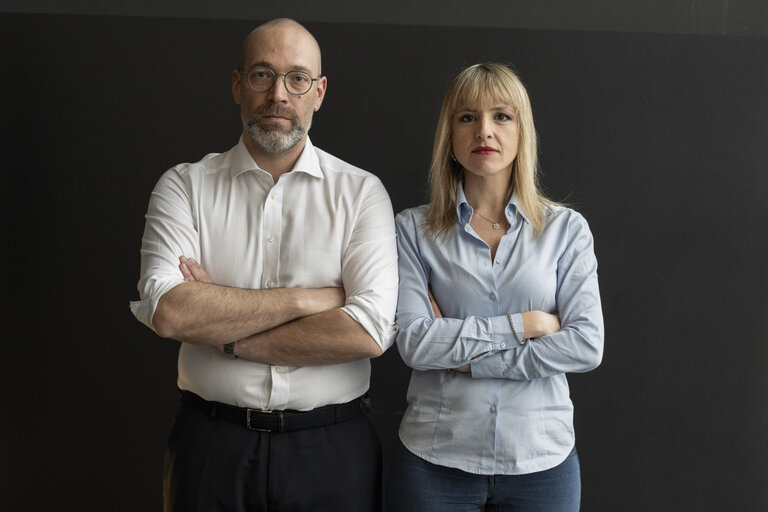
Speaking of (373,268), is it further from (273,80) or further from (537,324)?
(273,80)

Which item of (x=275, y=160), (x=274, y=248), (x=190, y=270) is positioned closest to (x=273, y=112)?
(x=275, y=160)

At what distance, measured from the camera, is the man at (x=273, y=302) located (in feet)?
6.54

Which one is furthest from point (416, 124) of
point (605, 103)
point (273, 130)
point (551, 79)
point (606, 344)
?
point (606, 344)

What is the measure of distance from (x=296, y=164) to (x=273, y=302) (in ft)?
1.46

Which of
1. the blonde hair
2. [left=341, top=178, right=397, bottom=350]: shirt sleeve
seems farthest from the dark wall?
[left=341, top=178, right=397, bottom=350]: shirt sleeve

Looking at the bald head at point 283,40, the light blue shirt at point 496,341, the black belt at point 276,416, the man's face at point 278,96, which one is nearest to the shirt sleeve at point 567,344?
the light blue shirt at point 496,341

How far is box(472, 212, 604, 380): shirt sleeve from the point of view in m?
1.99

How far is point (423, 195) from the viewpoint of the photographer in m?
3.02

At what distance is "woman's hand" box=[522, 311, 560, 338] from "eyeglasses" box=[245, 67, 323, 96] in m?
0.92

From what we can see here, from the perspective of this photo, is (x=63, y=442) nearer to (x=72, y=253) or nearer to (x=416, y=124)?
(x=72, y=253)

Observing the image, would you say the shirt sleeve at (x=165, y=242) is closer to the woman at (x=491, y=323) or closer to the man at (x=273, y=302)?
the man at (x=273, y=302)

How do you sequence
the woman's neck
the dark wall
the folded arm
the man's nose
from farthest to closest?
1. the dark wall
2. the woman's neck
3. the man's nose
4. the folded arm

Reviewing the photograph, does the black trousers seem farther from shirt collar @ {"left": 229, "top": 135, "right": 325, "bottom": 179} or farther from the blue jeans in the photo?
shirt collar @ {"left": 229, "top": 135, "right": 325, "bottom": 179}

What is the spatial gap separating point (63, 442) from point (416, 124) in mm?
2052
